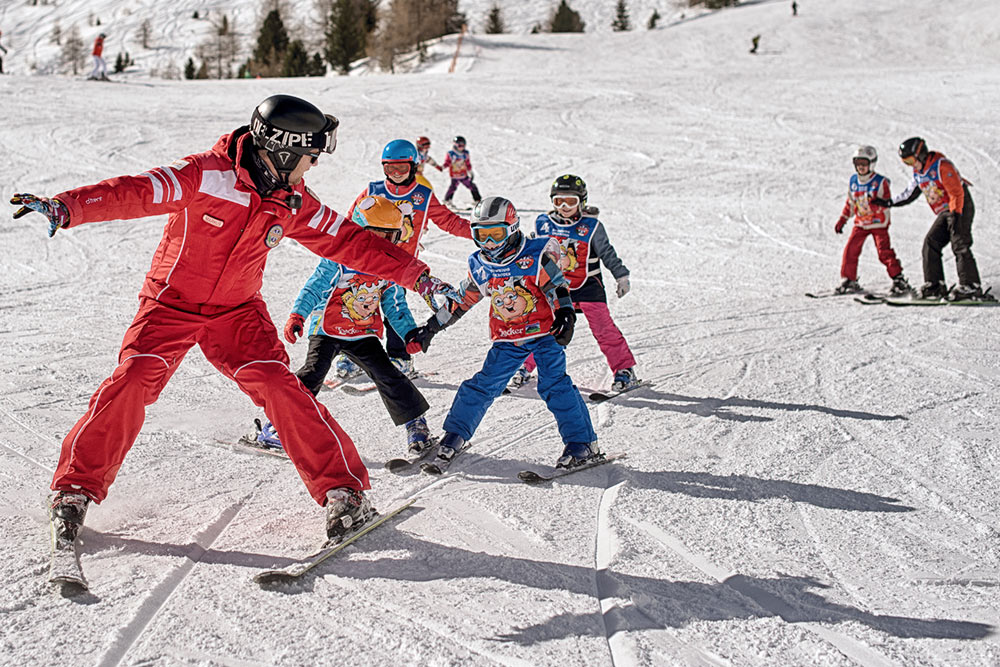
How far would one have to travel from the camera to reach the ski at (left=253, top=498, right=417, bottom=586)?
3410 millimetres

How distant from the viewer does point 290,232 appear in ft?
13.1

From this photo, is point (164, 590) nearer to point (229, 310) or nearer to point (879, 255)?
point (229, 310)

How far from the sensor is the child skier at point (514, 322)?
4.95 meters

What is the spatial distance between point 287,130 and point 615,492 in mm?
2574

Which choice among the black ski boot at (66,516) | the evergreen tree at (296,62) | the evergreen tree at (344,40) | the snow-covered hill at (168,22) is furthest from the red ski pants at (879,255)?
the snow-covered hill at (168,22)

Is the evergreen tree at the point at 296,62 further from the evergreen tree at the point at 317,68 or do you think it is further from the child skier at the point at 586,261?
the child skier at the point at 586,261

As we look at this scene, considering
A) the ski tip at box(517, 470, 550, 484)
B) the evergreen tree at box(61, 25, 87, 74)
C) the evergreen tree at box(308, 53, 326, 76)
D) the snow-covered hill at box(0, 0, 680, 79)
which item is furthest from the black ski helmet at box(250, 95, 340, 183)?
the evergreen tree at box(61, 25, 87, 74)

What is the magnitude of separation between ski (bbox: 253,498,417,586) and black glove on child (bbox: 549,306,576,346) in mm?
1342

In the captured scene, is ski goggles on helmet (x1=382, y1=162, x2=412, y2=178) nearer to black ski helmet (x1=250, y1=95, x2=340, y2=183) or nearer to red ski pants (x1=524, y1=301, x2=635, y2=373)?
red ski pants (x1=524, y1=301, x2=635, y2=373)

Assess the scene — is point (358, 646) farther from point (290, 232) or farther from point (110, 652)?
point (290, 232)

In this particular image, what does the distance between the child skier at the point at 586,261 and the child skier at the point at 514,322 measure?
1624 millimetres

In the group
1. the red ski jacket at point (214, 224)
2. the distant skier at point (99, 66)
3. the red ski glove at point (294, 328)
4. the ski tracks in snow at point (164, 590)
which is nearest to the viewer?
the ski tracks in snow at point (164, 590)

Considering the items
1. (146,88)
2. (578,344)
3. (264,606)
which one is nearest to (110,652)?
(264,606)

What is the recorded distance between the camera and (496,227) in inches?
192
